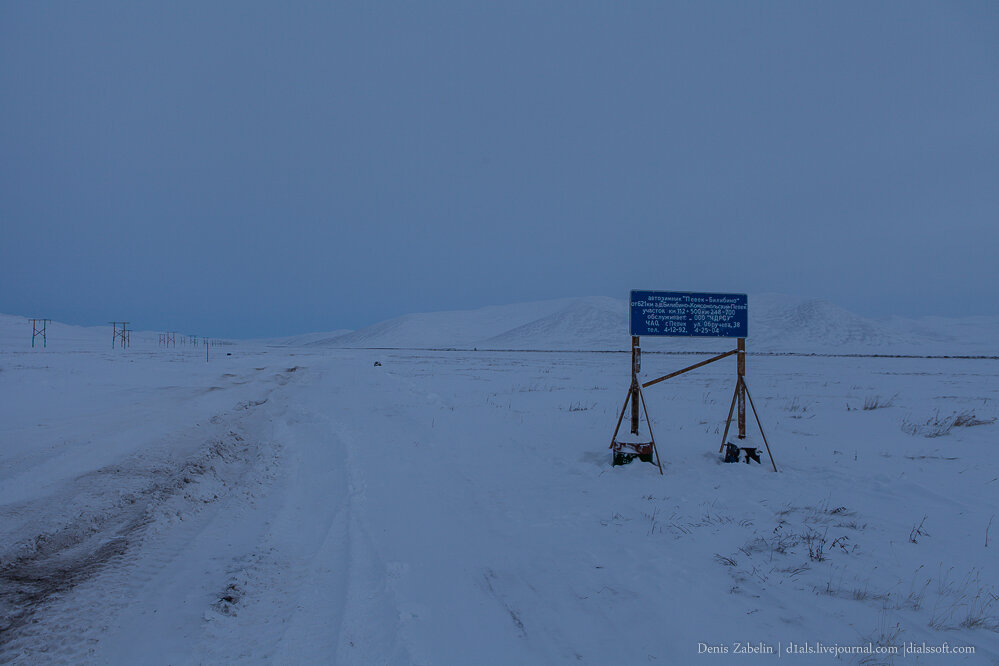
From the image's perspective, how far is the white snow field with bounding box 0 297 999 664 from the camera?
11.6 feet

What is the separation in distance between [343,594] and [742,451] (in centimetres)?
741

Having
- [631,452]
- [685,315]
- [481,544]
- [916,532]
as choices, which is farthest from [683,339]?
[481,544]

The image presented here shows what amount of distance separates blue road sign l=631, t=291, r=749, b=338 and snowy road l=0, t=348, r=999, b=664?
8.11 feet

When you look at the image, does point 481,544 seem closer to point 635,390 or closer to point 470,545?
point 470,545

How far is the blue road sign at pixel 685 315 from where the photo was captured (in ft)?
29.8

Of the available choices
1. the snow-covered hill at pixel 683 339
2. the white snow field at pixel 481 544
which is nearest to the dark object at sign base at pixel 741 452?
the white snow field at pixel 481 544

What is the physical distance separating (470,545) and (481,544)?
0.41 feet

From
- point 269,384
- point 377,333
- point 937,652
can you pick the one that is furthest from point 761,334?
point 377,333

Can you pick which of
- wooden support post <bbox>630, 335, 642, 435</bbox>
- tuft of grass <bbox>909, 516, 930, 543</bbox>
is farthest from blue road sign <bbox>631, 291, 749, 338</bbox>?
tuft of grass <bbox>909, 516, 930, 543</bbox>

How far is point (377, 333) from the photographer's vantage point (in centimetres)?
18675

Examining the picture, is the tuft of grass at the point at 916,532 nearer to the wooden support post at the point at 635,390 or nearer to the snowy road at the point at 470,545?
the snowy road at the point at 470,545

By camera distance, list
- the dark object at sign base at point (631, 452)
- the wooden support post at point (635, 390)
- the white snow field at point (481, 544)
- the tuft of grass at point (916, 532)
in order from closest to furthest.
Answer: the white snow field at point (481, 544) < the tuft of grass at point (916, 532) < the dark object at sign base at point (631, 452) < the wooden support post at point (635, 390)

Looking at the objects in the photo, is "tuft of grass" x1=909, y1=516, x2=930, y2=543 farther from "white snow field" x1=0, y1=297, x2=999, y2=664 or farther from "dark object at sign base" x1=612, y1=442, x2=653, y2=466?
"dark object at sign base" x1=612, y1=442, x2=653, y2=466

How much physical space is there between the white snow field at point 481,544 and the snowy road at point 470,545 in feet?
0.09
